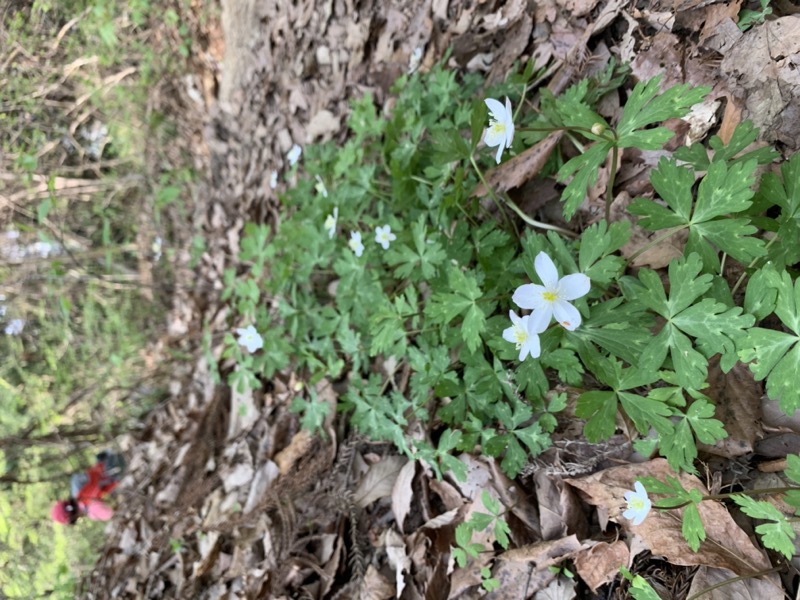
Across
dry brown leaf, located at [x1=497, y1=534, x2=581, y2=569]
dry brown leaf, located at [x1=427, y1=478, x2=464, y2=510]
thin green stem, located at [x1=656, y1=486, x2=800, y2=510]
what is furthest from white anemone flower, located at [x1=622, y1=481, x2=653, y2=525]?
dry brown leaf, located at [x1=427, y1=478, x2=464, y2=510]

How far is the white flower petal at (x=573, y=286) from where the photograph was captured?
130 cm

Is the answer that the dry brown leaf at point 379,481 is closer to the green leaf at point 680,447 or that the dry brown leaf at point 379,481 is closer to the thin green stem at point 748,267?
the green leaf at point 680,447

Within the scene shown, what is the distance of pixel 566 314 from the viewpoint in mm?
1322

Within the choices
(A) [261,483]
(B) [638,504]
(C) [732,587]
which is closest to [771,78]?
(B) [638,504]

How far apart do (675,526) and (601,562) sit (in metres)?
0.24

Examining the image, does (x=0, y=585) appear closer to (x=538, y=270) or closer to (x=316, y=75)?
(x=316, y=75)

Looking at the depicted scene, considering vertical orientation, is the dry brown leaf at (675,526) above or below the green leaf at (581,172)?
below

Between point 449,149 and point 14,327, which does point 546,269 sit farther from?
point 14,327

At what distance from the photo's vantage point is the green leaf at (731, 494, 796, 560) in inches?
48.2

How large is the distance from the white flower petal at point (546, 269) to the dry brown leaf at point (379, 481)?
1197 mm

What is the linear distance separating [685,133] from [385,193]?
1.26m

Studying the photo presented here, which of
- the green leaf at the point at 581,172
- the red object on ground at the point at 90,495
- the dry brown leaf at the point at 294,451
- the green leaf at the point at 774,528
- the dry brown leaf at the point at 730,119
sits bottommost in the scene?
the red object on ground at the point at 90,495

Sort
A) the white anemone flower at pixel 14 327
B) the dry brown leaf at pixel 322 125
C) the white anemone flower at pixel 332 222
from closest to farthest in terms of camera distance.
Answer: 1. the white anemone flower at pixel 332 222
2. the dry brown leaf at pixel 322 125
3. the white anemone flower at pixel 14 327

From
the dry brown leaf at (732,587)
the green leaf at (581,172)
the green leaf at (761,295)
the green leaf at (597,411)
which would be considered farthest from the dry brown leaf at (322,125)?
the dry brown leaf at (732,587)
